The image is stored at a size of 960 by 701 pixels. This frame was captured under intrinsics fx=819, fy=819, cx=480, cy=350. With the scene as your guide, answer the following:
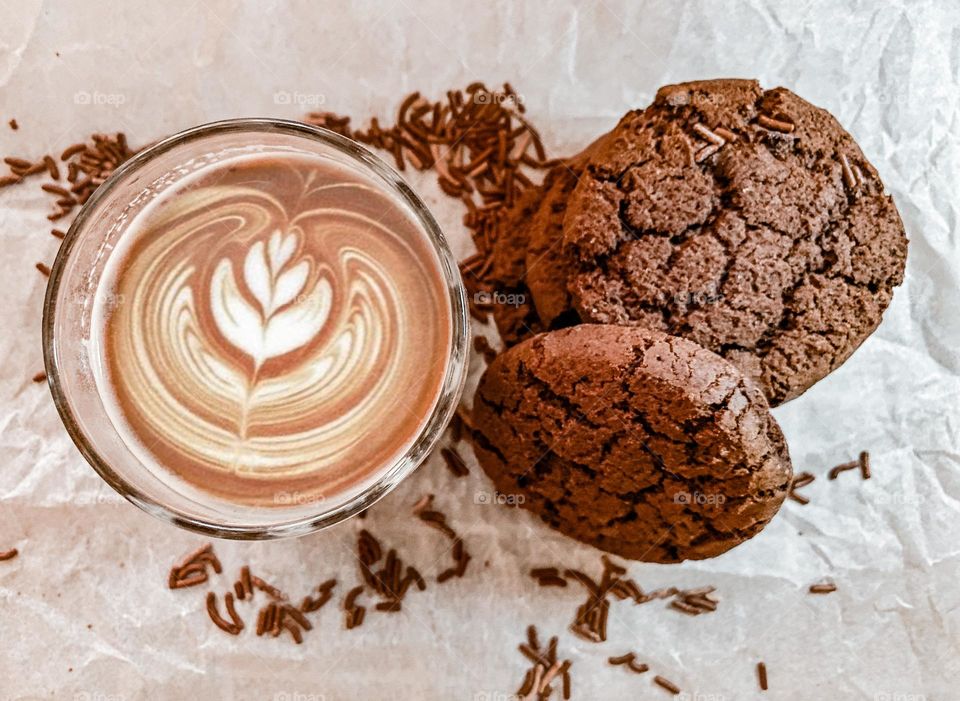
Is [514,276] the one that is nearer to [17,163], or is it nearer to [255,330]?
[255,330]

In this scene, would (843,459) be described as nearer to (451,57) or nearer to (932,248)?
(932,248)

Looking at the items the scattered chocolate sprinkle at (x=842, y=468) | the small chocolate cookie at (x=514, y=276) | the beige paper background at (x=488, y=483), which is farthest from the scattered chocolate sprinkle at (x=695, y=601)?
the small chocolate cookie at (x=514, y=276)

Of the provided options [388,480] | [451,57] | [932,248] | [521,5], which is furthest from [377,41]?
[932,248]

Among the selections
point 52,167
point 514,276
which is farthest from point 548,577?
point 52,167

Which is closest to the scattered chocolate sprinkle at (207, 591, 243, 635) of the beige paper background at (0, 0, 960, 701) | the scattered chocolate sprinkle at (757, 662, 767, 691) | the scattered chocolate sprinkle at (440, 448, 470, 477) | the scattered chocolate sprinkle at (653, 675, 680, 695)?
the beige paper background at (0, 0, 960, 701)

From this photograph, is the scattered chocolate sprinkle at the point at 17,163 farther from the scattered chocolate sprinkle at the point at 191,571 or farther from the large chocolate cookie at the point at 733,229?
the large chocolate cookie at the point at 733,229

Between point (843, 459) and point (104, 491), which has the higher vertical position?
point (843, 459)
